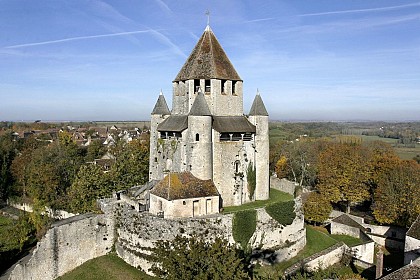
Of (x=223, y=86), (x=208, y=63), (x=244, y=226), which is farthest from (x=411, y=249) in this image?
(x=208, y=63)

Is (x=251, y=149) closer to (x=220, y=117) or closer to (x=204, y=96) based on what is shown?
(x=220, y=117)

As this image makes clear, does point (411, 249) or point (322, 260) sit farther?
A: point (411, 249)

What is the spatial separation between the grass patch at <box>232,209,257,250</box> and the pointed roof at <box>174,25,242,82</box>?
1134 cm

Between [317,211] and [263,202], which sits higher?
[263,202]

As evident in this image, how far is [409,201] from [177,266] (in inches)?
1127

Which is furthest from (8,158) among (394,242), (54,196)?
(394,242)

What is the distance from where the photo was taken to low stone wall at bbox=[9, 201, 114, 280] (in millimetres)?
22719

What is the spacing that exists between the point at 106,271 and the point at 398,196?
30.3 m

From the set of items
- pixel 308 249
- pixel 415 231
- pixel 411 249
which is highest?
pixel 415 231

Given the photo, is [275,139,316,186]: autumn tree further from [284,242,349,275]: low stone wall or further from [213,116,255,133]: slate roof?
[213,116,255,133]: slate roof

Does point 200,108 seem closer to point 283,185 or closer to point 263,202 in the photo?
point 263,202

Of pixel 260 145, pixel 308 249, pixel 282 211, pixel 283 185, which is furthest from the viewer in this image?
pixel 283 185

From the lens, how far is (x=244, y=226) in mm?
25484

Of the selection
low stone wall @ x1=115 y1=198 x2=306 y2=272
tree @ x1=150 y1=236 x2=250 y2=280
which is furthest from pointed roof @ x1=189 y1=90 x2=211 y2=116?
tree @ x1=150 y1=236 x2=250 y2=280
